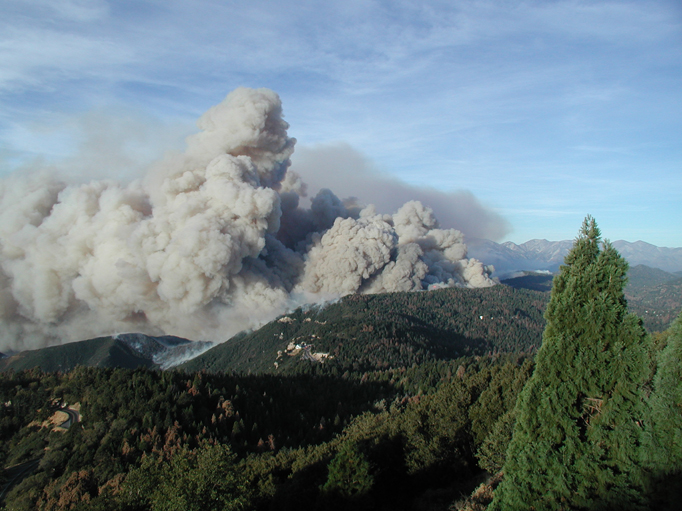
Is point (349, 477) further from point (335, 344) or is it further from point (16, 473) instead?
point (335, 344)

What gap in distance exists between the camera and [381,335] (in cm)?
9606

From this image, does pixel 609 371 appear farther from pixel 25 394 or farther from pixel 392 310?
pixel 392 310

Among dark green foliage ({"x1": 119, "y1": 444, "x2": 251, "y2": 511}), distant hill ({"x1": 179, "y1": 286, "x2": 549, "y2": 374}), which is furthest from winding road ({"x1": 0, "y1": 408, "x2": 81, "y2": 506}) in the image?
distant hill ({"x1": 179, "y1": 286, "x2": 549, "y2": 374})

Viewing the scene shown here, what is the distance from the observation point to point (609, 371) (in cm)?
1438

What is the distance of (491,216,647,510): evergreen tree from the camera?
13735 millimetres

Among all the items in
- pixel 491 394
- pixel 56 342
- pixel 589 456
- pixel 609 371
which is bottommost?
pixel 56 342

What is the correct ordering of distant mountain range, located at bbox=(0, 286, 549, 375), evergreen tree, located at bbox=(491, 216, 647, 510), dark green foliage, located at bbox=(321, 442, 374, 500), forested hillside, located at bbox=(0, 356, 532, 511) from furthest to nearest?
distant mountain range, located at bbox=(0, 286, 549, 375) → forested hillside, located at bbox=(0, 356, 532, 511) → dark green foliage, located at bbox=(321, 442, 374, 500) → evergreen tree, located at bbox=(491, 216, 647, 510)

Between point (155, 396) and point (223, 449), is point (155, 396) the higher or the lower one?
the lower one

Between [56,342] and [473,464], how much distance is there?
303ft

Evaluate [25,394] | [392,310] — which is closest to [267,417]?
[25,394]

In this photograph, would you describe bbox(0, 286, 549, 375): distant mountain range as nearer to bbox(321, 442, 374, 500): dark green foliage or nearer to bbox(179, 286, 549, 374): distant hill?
bbox(179, 286, 549, 374): distant hill

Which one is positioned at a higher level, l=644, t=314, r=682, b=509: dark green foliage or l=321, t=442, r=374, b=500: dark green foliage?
l=644, t=314, r=682, b=509: dark green foliage

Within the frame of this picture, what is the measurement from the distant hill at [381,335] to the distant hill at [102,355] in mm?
10022

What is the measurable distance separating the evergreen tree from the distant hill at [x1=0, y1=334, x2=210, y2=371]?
93.9 meters
